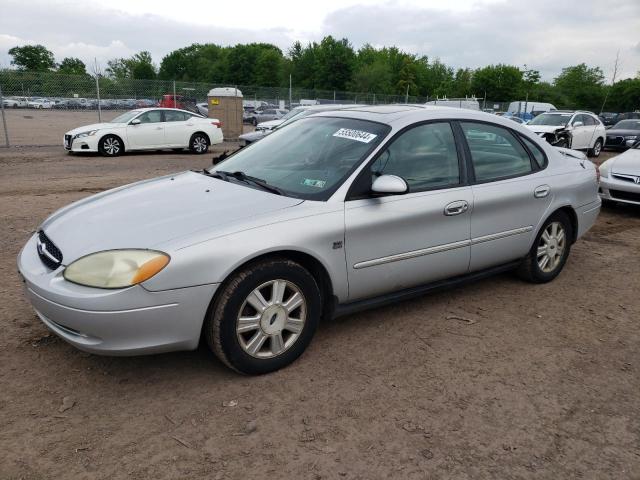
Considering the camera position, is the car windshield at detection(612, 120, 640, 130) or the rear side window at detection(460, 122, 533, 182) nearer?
the rear side window at detection(460, 122, 533, 182)

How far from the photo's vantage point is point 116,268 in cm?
271

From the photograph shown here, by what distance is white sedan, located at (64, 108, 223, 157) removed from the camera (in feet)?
46.2

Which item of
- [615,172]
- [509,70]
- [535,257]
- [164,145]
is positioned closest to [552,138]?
[615,172]

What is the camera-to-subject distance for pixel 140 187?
3820 mm

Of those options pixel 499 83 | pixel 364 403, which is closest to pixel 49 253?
pixel 364 403

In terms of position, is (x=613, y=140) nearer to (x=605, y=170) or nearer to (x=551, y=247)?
(x=605, y=170)

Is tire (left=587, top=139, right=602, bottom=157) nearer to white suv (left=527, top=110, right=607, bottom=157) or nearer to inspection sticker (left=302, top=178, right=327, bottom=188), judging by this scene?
white suv (left=527, top=110, right=607, bottom=157)

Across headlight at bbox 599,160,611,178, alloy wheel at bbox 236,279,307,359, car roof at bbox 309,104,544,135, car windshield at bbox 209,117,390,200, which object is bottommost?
alloy wheel at bbox 236,279,307,359

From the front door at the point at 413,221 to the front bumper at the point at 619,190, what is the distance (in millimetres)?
5264

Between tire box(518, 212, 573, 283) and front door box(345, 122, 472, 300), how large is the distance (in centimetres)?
96

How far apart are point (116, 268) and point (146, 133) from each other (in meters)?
13.1

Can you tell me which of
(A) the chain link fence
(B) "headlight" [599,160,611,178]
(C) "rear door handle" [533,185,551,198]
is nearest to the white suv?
(A) the chain link fence

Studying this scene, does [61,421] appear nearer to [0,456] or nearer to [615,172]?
[0,456]

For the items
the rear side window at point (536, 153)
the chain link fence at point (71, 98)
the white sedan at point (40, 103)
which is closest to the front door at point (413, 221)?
the rear side window at point (536, 153)
